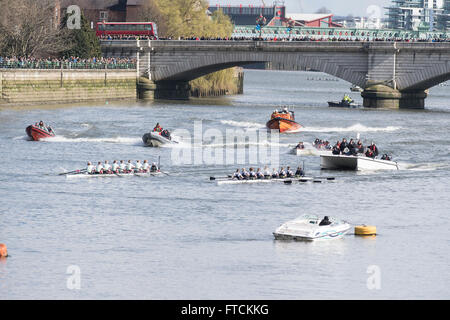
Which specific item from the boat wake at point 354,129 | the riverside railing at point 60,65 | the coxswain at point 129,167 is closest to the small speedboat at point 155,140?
the coxswain at point 129,167

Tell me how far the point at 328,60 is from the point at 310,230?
80.8 meters

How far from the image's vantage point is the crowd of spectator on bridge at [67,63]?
108 meters

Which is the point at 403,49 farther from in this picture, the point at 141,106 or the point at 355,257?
the point at 355,257

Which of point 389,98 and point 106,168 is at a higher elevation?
point 389,98

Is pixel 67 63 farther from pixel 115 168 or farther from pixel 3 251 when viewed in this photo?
pixel 3 251

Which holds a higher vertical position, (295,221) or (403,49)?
(403,49)

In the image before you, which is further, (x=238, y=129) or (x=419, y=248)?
(x=238, y=129)

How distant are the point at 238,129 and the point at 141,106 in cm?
2459

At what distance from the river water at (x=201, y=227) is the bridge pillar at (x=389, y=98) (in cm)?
3449

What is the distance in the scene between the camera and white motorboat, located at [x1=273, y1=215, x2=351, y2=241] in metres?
48.2

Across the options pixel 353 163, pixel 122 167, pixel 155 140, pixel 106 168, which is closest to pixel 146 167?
pixel 122 167

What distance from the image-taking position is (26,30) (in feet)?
378
